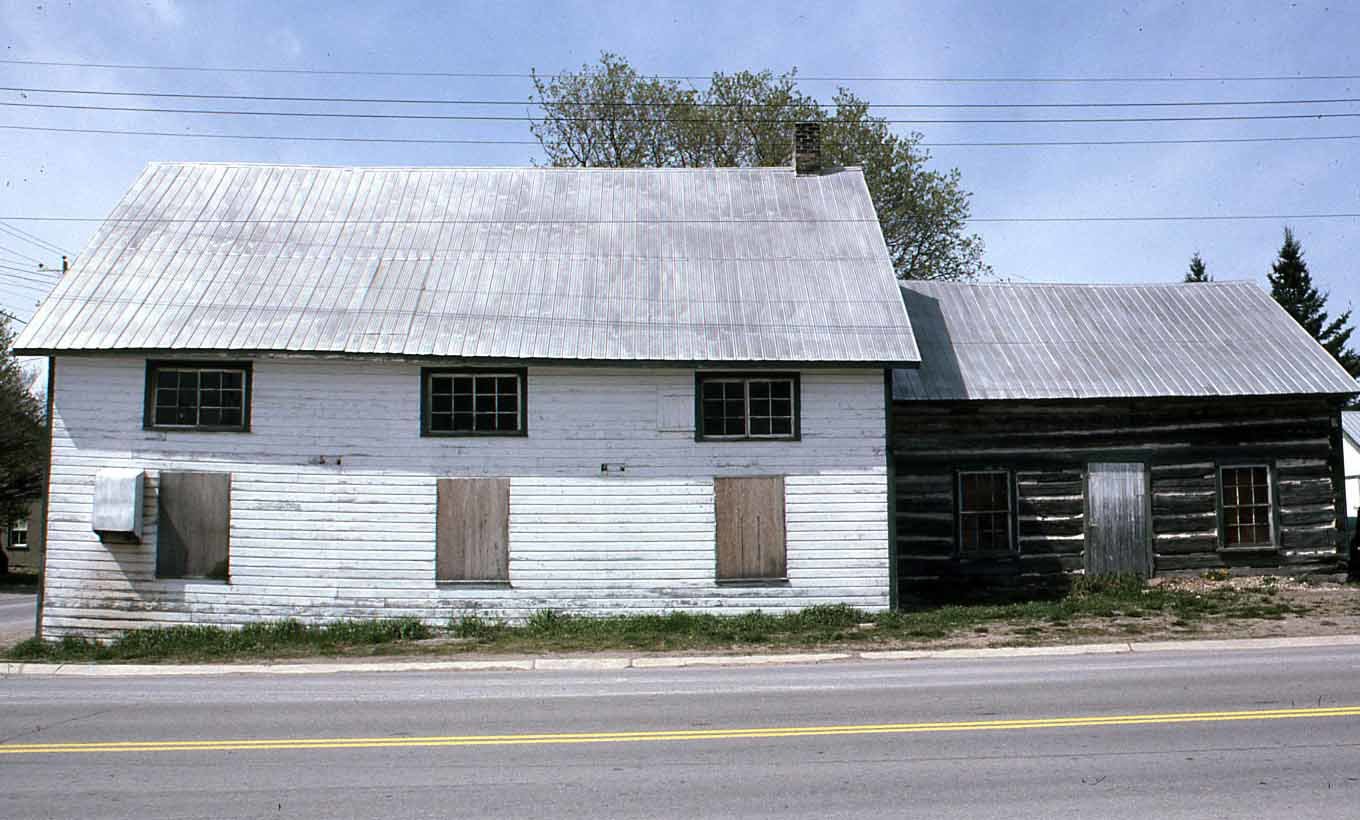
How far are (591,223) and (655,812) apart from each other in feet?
49.1

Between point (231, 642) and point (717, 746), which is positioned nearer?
point (717, 746)

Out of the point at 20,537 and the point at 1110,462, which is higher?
the point at 1110,462

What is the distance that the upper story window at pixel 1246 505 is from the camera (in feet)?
65.2

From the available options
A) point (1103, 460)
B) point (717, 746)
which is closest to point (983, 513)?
point (1103, 460)

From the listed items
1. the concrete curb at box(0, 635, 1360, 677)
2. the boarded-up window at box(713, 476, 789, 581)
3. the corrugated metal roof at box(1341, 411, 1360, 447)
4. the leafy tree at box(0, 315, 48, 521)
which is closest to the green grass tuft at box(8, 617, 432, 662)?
the concrete curb at box(0, 635, 1360, 677)

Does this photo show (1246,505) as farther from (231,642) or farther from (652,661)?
(231,642)

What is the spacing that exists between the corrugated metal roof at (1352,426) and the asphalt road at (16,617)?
1750 inches

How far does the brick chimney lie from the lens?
22.0 metres

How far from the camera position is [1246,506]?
19.9 m

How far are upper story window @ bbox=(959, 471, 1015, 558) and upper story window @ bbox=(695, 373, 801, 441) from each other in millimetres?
4335

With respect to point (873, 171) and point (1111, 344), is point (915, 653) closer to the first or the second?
point (1111, 344)

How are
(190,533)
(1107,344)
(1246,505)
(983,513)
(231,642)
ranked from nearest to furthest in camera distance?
(231,642)
(190,533)
(983,513)
(1246,505)
(1107,344)

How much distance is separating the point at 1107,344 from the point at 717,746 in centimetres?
1545

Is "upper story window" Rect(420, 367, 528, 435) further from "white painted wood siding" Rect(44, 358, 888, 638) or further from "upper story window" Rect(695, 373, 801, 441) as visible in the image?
"upper story window" Rect(695, 373, 801, 441)
